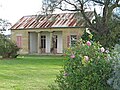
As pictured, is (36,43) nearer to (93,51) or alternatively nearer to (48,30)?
(48,30)

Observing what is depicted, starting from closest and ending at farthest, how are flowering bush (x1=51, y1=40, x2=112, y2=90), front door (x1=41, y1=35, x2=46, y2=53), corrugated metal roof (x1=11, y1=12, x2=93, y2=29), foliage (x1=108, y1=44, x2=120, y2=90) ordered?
1. foliage (x1=108, y1=44, x2=120, y2=90)
2. flowering bush (x1=51, y1=40, x2=112, y2=90)
3. corrugated metal roof (x1=11, y1=12, x2=93, y2=29)
4. front door (x1=41, y1=35, x2=46, y2=53)

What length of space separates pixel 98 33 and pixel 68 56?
26.8 metres

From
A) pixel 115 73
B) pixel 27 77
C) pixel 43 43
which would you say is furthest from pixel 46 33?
pixel 115 73

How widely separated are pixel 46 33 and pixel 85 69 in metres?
42.5

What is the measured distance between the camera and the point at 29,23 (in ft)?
167

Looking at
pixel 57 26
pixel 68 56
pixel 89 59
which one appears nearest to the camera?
pixel 89 59

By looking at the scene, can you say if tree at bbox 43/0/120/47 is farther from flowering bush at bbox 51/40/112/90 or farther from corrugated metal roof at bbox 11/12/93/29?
flowering bush at bbox 51/40/112/90

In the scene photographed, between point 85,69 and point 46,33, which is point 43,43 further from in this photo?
point 85,69

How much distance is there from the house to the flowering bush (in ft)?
120

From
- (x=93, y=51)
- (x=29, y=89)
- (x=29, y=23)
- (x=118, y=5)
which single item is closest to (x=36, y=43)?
(x=29, y=23)

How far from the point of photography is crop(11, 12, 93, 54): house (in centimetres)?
4571

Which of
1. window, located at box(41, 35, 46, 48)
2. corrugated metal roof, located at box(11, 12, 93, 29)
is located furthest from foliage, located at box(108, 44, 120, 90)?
window, located at box(41, 35, 46, 48)

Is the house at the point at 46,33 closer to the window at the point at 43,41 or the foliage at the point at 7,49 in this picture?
the window at the point at 43,41

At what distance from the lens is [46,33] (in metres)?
49.7
